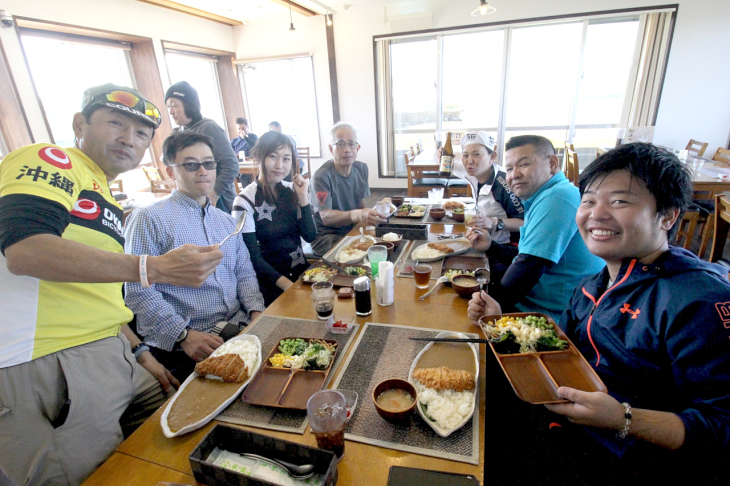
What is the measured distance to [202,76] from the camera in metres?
6.67

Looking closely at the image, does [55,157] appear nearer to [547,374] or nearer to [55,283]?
[55,283]

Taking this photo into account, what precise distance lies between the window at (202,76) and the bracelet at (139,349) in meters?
5.40

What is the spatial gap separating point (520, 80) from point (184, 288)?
6.32 meters

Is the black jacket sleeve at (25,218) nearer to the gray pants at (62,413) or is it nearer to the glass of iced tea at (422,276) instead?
the gray pants at (62,413)

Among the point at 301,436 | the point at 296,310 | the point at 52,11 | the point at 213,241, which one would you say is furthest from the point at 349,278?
the point at 52,11

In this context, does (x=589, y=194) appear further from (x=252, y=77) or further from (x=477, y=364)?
(x=252, y=77)

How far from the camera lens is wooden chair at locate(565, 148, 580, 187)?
4448 mm

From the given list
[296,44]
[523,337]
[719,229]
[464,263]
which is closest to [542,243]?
[464,263]

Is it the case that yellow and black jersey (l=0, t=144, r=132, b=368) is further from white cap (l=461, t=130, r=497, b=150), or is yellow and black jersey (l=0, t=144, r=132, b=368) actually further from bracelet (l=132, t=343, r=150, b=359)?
white cap (l=461, t=130, r=497, b=150)

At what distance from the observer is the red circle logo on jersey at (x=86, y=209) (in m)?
1.14

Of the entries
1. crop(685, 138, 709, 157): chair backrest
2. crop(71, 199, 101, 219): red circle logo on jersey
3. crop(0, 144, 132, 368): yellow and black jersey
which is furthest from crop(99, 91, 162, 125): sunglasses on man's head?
crop(685, 138, 709, 157): chair backrest

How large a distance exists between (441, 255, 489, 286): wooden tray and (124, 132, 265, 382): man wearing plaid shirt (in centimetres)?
103

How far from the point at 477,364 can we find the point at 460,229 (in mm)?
1477

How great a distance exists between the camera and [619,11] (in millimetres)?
5055
